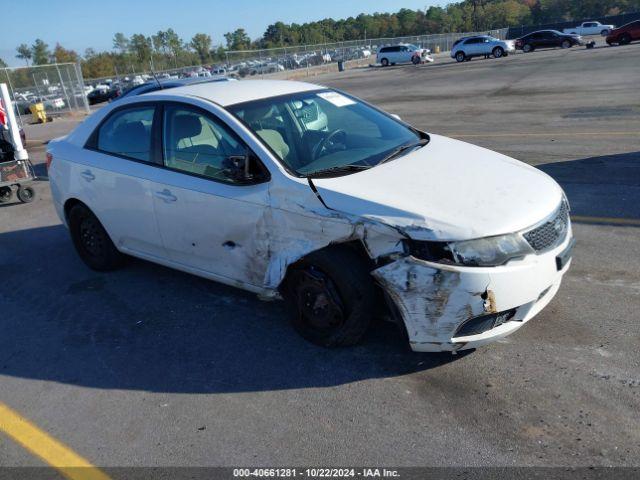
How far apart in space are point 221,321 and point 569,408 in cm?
250

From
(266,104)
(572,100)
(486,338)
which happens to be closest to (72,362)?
(266,104)

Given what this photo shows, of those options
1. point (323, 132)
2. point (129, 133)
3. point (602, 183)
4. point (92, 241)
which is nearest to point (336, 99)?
point (323, 132)

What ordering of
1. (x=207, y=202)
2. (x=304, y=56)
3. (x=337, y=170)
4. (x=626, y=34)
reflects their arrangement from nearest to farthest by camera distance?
(x=337, y=170)
(x=207, y=202)
(x=626, y=34)
(x=304, y=56)

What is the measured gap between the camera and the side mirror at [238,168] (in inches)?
151

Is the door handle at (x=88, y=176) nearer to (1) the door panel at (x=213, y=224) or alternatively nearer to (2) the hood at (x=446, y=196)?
(1) the door panel at (x=213, y=224)

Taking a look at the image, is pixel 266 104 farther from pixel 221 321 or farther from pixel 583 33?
pixel 583 33

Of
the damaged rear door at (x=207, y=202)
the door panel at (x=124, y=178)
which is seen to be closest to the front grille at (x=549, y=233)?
the damaged rear door at (x=207, y=202)

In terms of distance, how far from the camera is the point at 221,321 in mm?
4344

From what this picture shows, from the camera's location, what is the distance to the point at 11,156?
28.4 feet

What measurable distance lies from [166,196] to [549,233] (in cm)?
277

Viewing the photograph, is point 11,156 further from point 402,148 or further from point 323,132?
point 402,148

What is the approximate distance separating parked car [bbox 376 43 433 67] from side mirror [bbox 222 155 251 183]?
146 ft

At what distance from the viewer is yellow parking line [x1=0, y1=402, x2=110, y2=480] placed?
2922mm

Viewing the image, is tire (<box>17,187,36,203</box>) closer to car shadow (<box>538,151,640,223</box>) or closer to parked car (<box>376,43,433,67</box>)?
car shadow (<box>538,151,640,223</box>)
